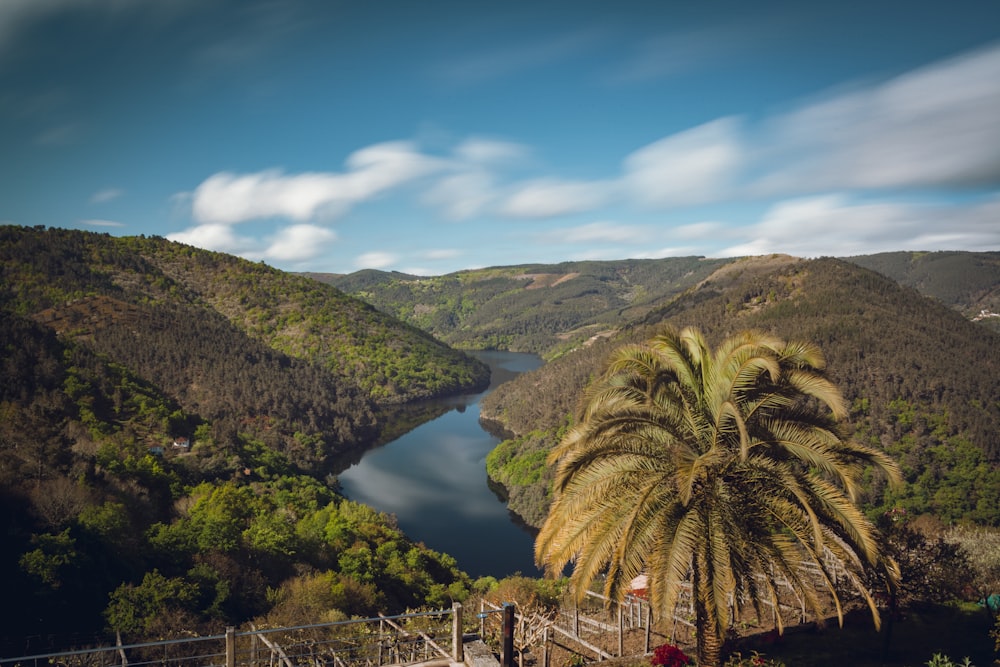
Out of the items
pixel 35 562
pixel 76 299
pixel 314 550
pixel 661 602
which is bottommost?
pixel 314 550

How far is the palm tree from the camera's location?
10724mm

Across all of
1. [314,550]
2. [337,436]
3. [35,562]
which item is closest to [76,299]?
[337,436]

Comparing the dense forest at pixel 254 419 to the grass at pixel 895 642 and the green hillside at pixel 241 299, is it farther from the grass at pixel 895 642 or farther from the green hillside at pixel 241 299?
the grass at pixel 895 642

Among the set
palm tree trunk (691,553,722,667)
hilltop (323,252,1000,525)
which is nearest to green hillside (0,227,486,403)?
hilltop (323,252,1000,525)

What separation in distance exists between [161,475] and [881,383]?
9572 centimetres

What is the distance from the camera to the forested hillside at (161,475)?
24906 mm

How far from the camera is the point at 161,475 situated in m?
47.6

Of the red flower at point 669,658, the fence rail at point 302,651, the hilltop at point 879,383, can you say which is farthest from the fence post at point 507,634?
the hilltop at point 879,383

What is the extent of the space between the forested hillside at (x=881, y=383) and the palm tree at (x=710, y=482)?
38.6 m

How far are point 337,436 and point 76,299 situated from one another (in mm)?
60339

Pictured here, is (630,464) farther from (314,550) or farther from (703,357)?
(314,550)

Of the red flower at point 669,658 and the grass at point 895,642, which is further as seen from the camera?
the grass at point 895,642

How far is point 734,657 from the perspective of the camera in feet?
45.2

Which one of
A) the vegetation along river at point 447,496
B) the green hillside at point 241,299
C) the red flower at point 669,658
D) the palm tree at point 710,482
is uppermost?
the green hillside at point 241,299
